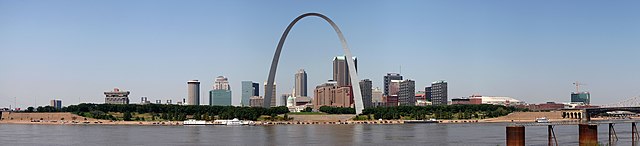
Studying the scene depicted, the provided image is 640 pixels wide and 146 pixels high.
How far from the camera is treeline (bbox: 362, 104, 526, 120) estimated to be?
110 m

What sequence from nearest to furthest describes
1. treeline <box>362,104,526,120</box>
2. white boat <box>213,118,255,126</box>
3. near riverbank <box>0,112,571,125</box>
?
1. white boat <box>213,118,255,126</box>
2. near riverbank <box>0,112,571,125</box>
3. treeline <box>362,104,526,120</box>

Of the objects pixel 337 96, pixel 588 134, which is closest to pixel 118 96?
pixel 337 96

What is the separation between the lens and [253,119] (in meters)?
105

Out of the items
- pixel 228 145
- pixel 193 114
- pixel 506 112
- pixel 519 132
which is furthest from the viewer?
pixel 506 112

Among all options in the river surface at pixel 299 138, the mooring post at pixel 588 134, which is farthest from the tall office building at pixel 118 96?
the mooring post at pixel 588 134

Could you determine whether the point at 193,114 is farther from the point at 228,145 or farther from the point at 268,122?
the point at 228,145

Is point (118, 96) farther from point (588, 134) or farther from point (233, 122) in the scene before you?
point (588, 134)

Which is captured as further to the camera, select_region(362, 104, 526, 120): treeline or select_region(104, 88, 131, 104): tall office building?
select_region(104, 88, 131, 104): tall office building

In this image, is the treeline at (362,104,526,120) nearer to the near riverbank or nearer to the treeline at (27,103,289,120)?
the near riverbank

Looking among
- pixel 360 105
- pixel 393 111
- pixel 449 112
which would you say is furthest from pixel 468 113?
pixel 360 105

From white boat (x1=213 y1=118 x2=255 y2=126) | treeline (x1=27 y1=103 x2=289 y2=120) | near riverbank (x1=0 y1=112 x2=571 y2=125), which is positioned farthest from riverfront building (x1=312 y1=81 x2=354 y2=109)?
white boat (x1=213 y1=118 x2=255 y2=126)

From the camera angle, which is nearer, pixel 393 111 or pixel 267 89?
pixel 267 89

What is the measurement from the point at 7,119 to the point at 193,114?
3236cm

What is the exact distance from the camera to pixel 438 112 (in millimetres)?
116250
